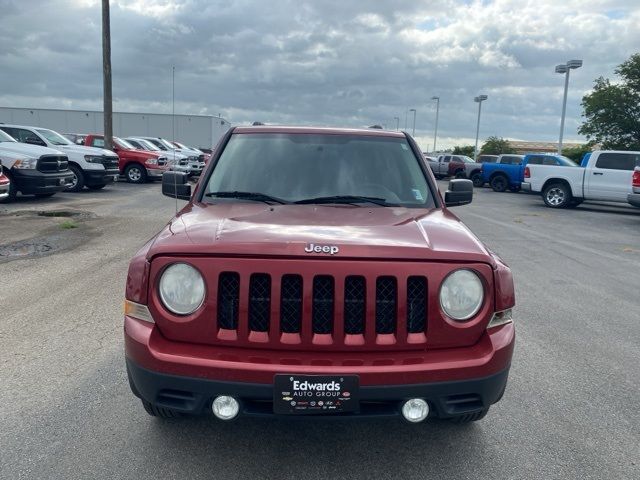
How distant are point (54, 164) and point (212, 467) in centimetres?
1289

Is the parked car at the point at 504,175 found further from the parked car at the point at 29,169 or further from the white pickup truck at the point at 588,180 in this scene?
the parked car at the point at 29,169

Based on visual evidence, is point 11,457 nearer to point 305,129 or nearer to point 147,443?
point 147,443

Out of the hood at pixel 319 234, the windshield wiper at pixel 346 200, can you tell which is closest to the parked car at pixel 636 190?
the windshield wiper at pixel 346 200

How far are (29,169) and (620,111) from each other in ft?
115

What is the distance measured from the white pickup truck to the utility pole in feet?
52.4

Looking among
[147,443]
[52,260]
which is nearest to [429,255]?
[147,443]

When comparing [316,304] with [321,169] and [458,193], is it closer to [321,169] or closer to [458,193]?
[321,169]

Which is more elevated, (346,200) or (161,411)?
(346,200)

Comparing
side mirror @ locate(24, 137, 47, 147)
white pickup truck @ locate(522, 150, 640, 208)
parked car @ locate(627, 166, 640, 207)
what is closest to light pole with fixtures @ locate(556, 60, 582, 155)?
white pickup truck @ locate(522, 150, 640, 208)

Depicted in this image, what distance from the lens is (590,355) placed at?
4727 mm

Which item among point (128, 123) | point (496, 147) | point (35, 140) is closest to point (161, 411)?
point (35, 140)

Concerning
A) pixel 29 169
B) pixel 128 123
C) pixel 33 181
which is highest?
pixel 128 123

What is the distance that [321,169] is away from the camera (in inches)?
Answer: 160

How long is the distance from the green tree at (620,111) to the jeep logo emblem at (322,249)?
38.3 metres
